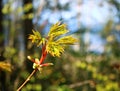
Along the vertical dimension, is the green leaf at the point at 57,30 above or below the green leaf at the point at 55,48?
above

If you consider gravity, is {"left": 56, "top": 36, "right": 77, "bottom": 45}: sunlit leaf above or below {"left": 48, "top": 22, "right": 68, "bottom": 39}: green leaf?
below

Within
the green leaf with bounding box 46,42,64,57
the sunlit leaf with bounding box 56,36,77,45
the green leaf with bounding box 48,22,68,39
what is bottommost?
the green leaf with bounding box 46,42,64,57

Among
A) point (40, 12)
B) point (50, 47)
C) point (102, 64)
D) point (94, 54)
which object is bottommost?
point (102, 64)

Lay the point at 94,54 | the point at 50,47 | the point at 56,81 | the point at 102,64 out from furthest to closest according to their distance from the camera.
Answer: the point at 102,64 < the point at 94,54 < the point at 56,81 < the point at 50,47

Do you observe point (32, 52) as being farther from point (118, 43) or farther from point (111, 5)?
point (118, 43)

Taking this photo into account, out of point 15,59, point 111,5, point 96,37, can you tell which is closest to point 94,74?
point 15,59

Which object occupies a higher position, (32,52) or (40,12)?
(40,12)

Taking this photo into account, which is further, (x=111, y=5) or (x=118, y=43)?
(x=118, y=43)

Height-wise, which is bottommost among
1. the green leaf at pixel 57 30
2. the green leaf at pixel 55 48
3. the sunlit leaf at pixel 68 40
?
the green leaf at pixel 55 48
